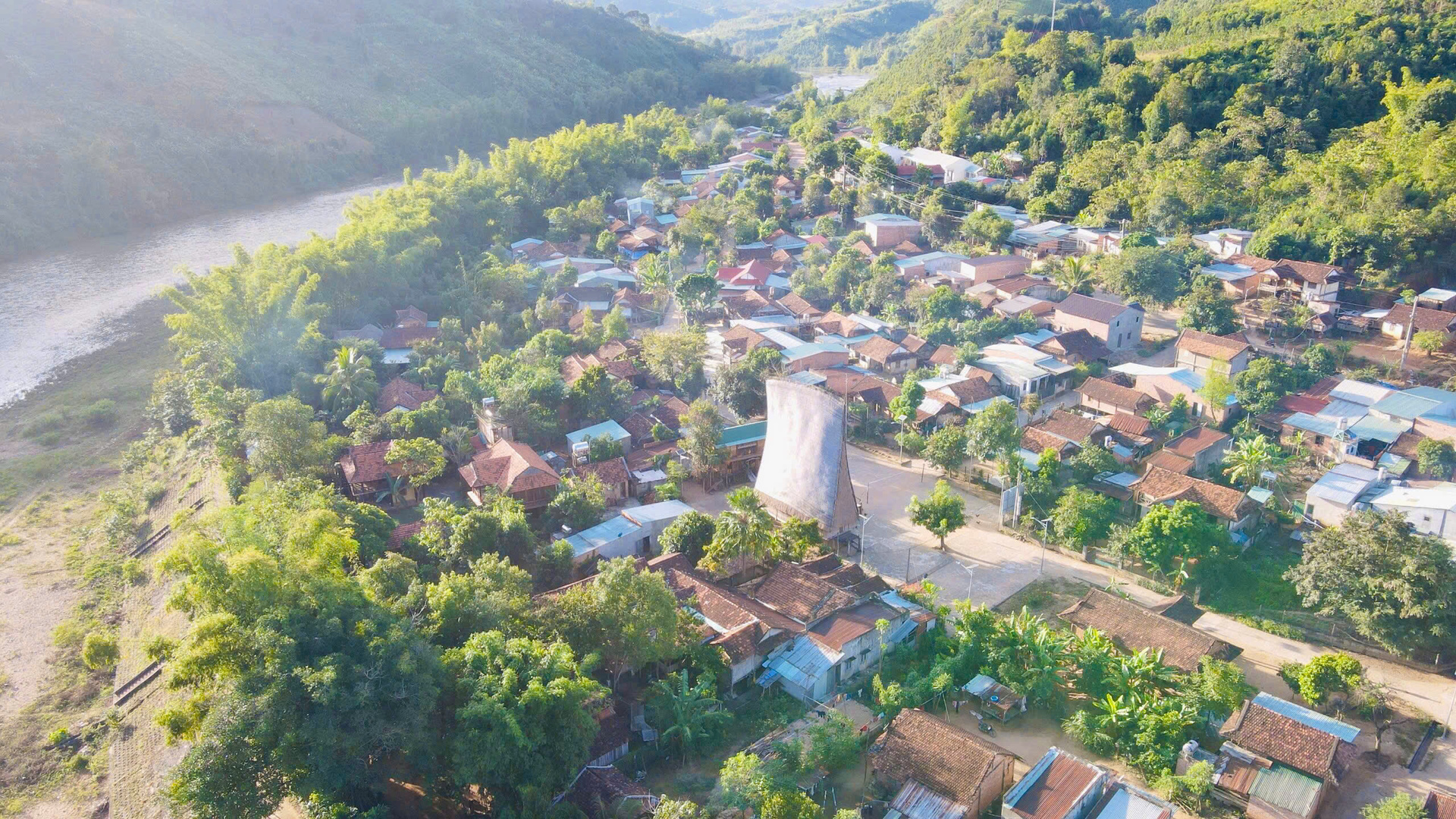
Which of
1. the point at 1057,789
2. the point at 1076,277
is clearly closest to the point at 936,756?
the point at 1057,789

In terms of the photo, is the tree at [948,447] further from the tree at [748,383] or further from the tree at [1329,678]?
the tree at [1329,678]

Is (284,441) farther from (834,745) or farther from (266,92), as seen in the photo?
(266,92)

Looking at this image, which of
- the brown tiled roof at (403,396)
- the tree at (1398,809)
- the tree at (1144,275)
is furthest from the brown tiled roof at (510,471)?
the tree at (1144,275)

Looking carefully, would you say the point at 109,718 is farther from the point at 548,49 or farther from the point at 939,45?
the point at 548,49

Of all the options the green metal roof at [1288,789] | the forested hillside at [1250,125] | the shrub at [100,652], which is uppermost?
the forested hillside at [1250,125]

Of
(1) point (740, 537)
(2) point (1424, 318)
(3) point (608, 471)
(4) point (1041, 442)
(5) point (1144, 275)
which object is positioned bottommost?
(3) point (608, 471)

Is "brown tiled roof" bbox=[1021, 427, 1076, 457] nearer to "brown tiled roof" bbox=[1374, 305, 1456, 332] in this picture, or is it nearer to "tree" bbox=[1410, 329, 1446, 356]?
"tree" bbox=[1410, 329, 1446, 356]
